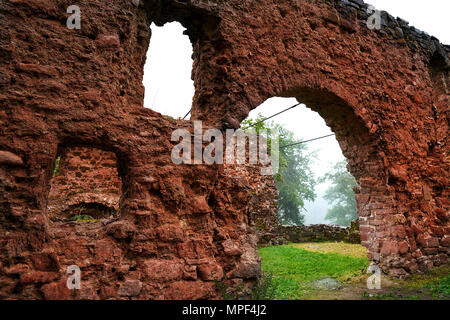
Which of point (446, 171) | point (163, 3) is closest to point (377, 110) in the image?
point (446, 171)

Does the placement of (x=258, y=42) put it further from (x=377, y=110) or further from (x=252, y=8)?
(x=377, y=110)

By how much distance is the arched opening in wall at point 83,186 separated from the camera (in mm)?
8242

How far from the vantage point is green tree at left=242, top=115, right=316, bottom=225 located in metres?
27.6

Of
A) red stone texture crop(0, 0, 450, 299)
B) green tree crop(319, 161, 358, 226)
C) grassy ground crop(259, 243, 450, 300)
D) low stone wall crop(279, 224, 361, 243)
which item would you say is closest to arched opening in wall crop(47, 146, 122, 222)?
grassy ground crop(259, 243, 450, 300)

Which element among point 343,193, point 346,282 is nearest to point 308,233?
point 346,282

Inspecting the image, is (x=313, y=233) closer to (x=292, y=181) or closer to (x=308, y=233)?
(x=308, y=233)

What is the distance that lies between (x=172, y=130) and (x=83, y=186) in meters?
6.39

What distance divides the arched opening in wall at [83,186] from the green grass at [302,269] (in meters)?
4.84

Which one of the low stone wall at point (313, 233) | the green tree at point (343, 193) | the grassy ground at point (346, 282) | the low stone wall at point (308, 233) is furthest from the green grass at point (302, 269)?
the green tree at point (343, 193)

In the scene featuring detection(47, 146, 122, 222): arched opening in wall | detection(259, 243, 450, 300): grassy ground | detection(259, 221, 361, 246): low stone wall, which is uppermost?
detection(47, 146, 122, 222): arched opening in wall

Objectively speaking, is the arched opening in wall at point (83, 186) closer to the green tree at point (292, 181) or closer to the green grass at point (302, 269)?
the green grass at point (302, 269)

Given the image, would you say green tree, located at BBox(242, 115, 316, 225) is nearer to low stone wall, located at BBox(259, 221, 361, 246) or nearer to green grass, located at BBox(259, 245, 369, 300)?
low stone wall, located at BBox(259, 221, 361, 246)

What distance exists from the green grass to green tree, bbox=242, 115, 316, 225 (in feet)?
51.1

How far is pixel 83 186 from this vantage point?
8.55 metres
